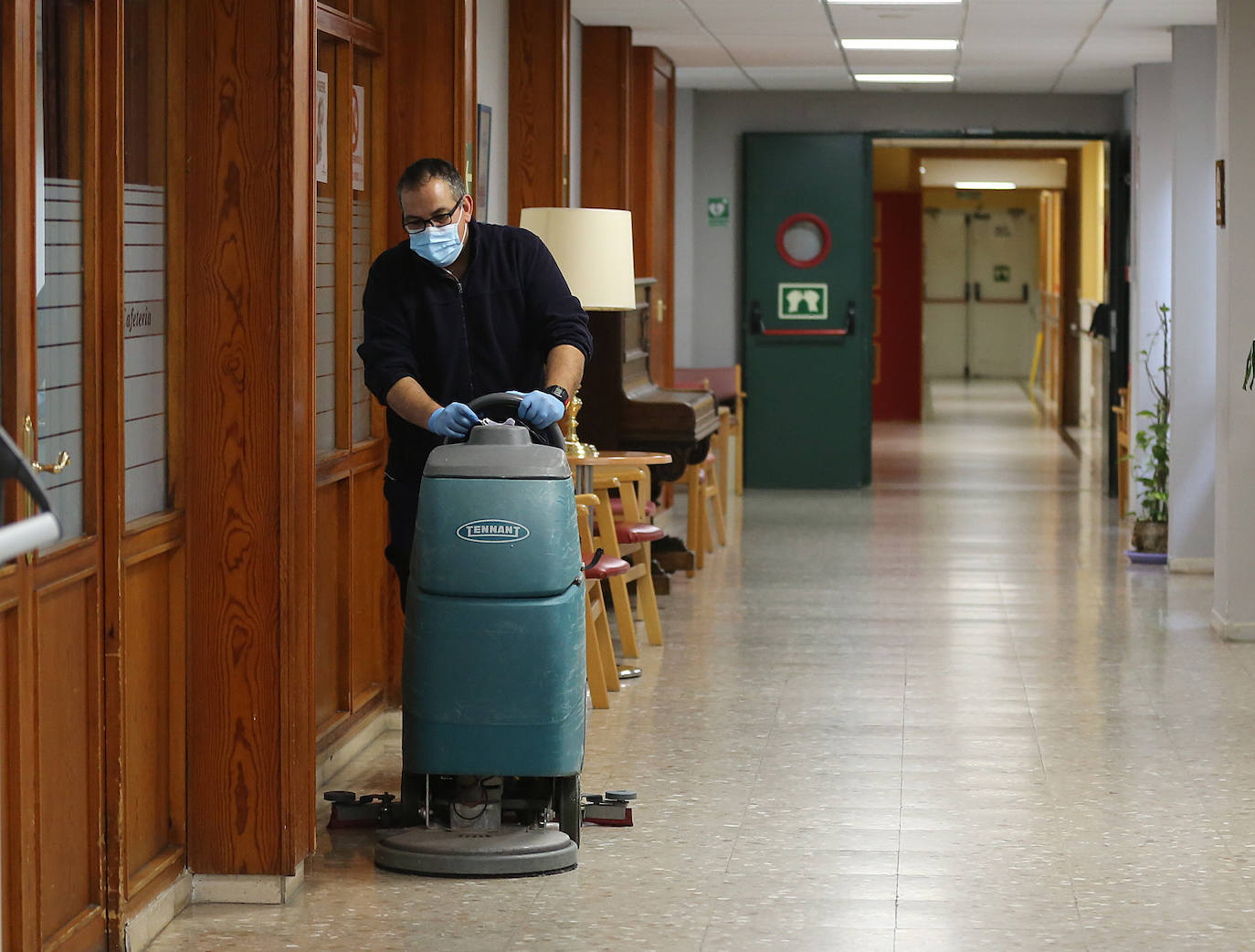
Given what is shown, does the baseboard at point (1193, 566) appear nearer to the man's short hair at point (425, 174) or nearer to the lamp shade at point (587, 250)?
the lamp shade at point (587, 250)

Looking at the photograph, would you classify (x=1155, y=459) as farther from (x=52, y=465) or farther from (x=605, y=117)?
(x=52, y=465)

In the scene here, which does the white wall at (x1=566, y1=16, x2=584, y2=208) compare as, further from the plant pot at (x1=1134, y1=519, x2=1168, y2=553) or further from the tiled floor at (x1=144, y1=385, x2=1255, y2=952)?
the plant pot at (x1=1134, y1=519, x2=1168, y2=553)

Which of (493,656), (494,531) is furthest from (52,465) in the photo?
(493,656)

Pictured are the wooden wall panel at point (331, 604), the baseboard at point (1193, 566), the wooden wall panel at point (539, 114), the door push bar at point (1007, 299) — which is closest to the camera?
the wooden wall panel at point (331, 604)

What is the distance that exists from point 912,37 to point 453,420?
20.3 feet

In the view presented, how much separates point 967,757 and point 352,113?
2499mm

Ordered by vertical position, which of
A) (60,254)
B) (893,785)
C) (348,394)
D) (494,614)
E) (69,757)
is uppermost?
(60,254)

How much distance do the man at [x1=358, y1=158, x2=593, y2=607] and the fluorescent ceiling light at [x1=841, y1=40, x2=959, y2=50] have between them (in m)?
5.80

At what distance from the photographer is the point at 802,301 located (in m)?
12.2

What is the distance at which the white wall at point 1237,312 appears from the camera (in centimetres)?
668

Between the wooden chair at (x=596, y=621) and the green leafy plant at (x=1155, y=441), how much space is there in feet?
12.7

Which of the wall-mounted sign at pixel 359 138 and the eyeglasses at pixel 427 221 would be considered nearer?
the eyeglasses at pixel 427 221

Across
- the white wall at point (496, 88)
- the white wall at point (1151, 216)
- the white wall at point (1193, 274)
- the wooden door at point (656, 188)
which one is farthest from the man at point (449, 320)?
the white wall at point (1151, 216)

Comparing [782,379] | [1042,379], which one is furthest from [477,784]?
[1042,379]
